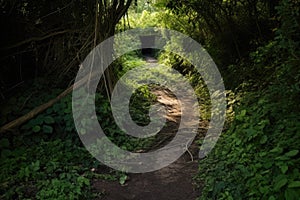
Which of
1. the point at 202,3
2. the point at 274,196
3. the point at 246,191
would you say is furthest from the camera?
the point at 202,3

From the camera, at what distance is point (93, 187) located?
3.97 metres

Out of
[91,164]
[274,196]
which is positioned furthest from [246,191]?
[91,164]

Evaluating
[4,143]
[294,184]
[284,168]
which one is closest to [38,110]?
[4,143]

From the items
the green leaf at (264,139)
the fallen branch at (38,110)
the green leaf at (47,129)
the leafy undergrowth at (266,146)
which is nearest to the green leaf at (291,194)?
the leafy undergrowth at (266,146)

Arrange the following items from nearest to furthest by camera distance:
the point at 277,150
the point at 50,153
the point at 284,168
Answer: the point at 284,168
the point at 277,150
the point at 50,153

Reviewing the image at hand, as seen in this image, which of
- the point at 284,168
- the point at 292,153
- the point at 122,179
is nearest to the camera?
the point at 284,168

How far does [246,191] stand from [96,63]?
12.0 feet

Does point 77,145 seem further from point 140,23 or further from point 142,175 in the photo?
point 140,23

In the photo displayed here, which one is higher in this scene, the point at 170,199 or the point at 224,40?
the point at 224,40

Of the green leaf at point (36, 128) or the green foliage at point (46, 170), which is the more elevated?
the green leaf at point (36, 128)

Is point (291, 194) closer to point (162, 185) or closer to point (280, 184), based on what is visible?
point (280, 184)

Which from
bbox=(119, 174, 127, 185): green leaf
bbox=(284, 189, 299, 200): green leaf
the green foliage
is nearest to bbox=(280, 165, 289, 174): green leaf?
bbox=(284, 189, 299, 200): green leaf

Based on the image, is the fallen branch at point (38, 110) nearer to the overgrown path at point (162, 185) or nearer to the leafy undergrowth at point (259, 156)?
the overgrown path at point (162, 185)

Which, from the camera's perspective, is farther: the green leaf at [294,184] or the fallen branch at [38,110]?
the fallen branch at [38,110]
